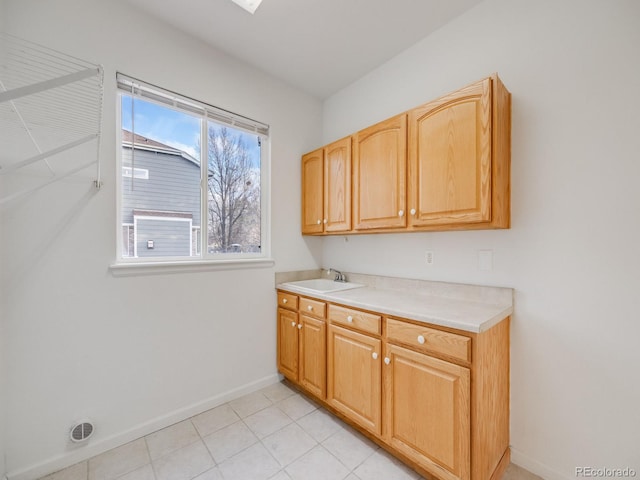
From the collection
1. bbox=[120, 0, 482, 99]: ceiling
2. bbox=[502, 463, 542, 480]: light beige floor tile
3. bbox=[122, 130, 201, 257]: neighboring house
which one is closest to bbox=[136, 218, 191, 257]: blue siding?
bbox=[122, 130, 201, 257]: neighboring house

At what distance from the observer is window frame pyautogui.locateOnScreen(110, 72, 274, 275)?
1.78 meters

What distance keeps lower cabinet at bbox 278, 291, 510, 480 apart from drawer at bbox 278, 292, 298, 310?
0.31m

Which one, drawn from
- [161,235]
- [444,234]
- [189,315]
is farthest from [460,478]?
[161,235]

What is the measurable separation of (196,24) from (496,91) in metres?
2.02

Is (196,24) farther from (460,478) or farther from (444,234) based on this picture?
(460,478)

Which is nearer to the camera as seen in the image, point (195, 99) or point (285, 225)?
point (195, 99)

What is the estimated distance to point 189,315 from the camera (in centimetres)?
204

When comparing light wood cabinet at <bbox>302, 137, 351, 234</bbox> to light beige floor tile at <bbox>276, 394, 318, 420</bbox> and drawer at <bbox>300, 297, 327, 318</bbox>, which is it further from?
light beige floor tile at <bbox>276, 394, 318, 420</bbox>

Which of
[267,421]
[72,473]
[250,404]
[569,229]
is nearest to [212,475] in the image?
[267,421]

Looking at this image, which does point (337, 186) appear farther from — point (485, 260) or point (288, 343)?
point (288, 343)

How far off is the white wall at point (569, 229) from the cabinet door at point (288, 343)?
1.44 m

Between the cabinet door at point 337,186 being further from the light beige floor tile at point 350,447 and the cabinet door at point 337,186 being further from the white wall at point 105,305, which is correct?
the light beige floor tile at point 350,447

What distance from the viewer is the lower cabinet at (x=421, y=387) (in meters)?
1.28

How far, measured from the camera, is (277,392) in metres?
2.36
